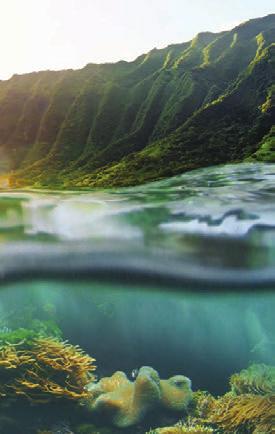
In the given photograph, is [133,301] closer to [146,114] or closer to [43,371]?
[43,371]

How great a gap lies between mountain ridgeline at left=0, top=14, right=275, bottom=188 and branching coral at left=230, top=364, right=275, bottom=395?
30354mm

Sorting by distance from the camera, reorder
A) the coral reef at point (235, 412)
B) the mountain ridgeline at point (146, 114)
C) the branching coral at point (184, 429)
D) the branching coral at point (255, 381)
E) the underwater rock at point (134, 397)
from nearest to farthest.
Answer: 1. the branching coral at point (184, 429)
2. the coral reef at point (235, 412)
3. the underwater rock at point (134, 397)
4. the branching coral at point (255, 381)
5. the mountain ridgeline at point (146, 114)

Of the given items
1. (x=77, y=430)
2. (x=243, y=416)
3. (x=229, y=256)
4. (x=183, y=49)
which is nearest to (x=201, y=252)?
(x=229, y=256)

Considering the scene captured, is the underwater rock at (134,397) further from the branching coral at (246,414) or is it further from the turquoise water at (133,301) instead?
the branching coral at (246,414)

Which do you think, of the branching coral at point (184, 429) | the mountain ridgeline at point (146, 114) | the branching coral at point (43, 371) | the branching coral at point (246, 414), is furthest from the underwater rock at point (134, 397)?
the mountain ridgeline at point (146, 114)

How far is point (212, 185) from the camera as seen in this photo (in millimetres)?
12906

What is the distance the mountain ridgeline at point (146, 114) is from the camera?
48.9m

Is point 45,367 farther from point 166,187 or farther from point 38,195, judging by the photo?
point 166,187

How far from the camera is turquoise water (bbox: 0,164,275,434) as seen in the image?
7.64 metres

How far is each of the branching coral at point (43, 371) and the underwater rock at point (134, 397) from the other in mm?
249

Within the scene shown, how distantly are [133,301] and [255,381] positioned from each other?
374cm

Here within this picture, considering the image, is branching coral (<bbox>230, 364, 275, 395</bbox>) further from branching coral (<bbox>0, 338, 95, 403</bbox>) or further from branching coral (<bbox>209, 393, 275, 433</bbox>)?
branching coral (<bbox>0, 338, 95, 403</bbox>)

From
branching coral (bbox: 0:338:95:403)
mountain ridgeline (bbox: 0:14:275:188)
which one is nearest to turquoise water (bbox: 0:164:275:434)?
branching coral (bbox: 0:338:95:403)

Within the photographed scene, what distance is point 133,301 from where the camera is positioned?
11477mm
